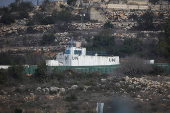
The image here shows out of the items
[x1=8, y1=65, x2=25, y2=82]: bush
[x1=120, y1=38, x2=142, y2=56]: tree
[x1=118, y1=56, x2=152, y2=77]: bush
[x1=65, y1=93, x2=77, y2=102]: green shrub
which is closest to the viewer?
[x1=65, y1=93, x2=77, y2=102]: green shrub

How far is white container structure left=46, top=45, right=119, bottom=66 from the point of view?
101 ft

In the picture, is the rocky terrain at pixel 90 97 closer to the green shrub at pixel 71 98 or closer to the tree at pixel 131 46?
the green shrub at pixel 71 98

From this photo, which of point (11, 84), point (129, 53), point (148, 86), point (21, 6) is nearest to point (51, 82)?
point (11, 84)

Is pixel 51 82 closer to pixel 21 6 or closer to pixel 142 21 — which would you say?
pixel 142 21

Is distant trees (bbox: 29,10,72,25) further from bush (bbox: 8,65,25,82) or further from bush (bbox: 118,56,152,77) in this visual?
bush (bbox: 8,65,25,82)

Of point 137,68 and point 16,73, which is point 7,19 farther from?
point 137,68

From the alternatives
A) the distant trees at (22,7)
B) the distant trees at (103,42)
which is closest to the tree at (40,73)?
the distant trees at (103,42)

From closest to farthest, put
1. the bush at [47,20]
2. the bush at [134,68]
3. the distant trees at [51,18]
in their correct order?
the bush at [134,68] → the bush at [47,20] → the distant trees at [51,18]

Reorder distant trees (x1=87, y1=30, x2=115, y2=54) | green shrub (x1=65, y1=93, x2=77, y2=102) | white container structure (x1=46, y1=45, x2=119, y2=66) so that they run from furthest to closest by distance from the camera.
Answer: distant trees (x1=87, y1=30, x2=115, y2=54) < white container structure (x1=46, y1=45, x2=119, y2=66) < green shrub (x1=65, y1=93, x2=77, y2=102)

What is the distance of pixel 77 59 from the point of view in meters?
31.0

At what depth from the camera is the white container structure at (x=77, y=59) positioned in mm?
30891

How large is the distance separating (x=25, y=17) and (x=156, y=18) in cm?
3324

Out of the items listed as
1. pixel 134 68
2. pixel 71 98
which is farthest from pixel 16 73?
pixel 134 68

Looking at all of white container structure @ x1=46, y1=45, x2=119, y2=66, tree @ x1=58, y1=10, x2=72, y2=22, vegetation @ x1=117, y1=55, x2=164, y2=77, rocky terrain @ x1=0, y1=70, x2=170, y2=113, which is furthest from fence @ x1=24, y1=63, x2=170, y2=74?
tree @ x1=58, y1=10, x2=72, y2=22
